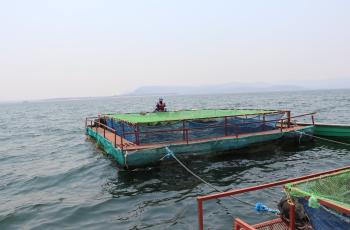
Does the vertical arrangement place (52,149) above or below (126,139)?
below

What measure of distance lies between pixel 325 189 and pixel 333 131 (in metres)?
18.5

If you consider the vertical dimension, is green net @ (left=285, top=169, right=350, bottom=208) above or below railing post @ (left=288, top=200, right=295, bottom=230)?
above

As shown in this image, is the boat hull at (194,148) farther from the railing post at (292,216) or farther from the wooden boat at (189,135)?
the railing post at (292,216)

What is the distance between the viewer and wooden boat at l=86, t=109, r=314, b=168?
17.5 m

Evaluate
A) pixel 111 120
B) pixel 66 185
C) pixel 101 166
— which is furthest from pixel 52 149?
pixel 66 185

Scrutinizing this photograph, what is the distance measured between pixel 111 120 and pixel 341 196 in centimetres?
1913

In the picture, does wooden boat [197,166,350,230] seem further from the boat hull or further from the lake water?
the boat hull

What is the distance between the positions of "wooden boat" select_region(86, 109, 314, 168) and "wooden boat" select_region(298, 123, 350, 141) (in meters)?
2.04

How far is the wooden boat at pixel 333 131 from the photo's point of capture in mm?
22875

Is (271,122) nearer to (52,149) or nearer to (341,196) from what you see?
(341,196)

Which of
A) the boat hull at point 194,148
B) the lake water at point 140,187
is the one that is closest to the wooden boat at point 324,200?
the lake water at point 140,187

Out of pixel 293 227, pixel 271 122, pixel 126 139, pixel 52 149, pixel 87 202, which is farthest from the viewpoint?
pixel 52 149

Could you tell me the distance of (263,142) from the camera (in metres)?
20.4

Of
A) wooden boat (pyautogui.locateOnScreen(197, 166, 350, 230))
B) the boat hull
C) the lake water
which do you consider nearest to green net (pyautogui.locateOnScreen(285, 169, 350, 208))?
wooden boat (pyautogui.locateOnScreen(197, 166, 350, 230))
